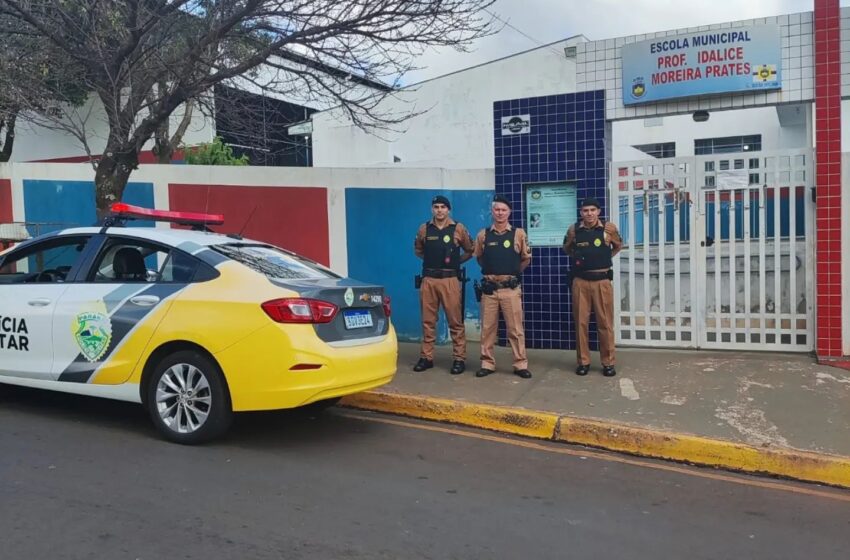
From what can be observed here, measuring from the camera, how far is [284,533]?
12.1 feet

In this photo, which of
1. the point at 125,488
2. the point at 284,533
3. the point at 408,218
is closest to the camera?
the point at 284,533

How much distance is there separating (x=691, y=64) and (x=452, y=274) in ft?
10.6

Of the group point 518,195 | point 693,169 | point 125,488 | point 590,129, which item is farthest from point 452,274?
point 125,488

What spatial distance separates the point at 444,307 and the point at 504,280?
694 millimetres

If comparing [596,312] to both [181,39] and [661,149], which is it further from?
[661,149]

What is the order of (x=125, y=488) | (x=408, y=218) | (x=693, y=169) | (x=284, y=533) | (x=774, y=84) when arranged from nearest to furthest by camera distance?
(x=284, y=533) < (x=125, y=488) < (x=774, y=84) < (x=693, y=169) < (x=408, y=218)

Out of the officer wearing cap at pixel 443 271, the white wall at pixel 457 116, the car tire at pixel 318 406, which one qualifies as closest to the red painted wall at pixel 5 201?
the officer wearing cap at pixel 443 271

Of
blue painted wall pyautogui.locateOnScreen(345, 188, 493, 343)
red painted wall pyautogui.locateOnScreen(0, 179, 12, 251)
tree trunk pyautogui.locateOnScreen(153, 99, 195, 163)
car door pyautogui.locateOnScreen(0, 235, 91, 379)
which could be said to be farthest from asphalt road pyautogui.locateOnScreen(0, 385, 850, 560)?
tree trunk pyautogui.locateOnScreen(153, 99, 195, 163)

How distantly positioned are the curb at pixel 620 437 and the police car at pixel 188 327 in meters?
0.85

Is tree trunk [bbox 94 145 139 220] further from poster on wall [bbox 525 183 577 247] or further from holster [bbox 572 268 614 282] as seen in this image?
holster [bbox 572 268 614 282]

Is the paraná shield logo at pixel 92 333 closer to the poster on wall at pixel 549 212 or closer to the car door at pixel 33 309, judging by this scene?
the car door at pixel 33 309

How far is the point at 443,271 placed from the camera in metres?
7.25

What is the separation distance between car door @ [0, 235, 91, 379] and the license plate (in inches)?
89.4

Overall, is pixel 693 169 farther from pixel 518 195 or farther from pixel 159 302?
pixel 159 302
